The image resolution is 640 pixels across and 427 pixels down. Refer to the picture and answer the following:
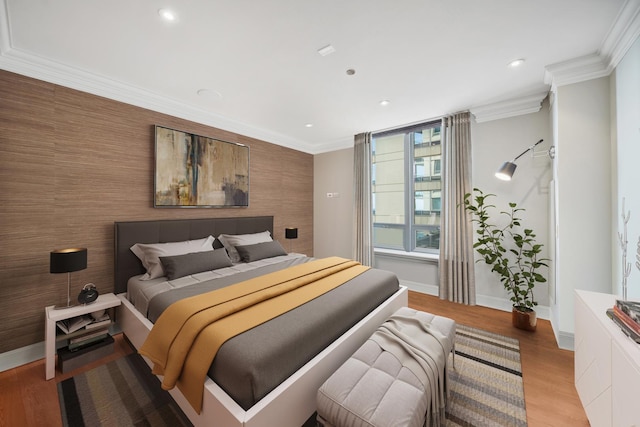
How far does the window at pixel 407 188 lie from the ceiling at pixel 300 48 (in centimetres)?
102

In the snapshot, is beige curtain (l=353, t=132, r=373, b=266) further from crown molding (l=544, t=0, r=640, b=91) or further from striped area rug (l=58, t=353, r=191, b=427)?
striped area rug (l=58, t=353, r=191, b=427)

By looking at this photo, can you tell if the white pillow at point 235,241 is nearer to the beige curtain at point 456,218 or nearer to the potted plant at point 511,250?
the beige curtain at point 456,218

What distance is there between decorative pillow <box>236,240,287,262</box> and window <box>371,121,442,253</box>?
2.07m

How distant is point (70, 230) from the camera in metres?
2.32

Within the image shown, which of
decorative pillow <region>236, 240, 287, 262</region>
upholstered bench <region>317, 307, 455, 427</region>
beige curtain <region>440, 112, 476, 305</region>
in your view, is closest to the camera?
upholstered bench <region>317, 307, 455, 427</region>

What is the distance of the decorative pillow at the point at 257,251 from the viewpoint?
3172 millimetres

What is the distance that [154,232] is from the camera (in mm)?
2814

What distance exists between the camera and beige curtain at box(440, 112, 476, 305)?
11.0ft

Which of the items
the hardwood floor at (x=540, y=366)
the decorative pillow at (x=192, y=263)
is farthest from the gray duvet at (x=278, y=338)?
the hardwood floor at (x=540, y=366)

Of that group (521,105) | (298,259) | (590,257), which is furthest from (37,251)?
(521,105)

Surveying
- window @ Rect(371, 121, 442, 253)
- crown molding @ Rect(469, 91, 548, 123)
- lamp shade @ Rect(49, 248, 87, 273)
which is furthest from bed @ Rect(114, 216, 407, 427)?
crown molding @ Rect(469, 91, 548, 123)

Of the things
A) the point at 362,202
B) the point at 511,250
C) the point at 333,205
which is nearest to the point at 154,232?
the point at 333,205

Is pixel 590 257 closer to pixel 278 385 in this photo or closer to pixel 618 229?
pixel 618 229

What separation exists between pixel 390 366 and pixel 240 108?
3276mm
